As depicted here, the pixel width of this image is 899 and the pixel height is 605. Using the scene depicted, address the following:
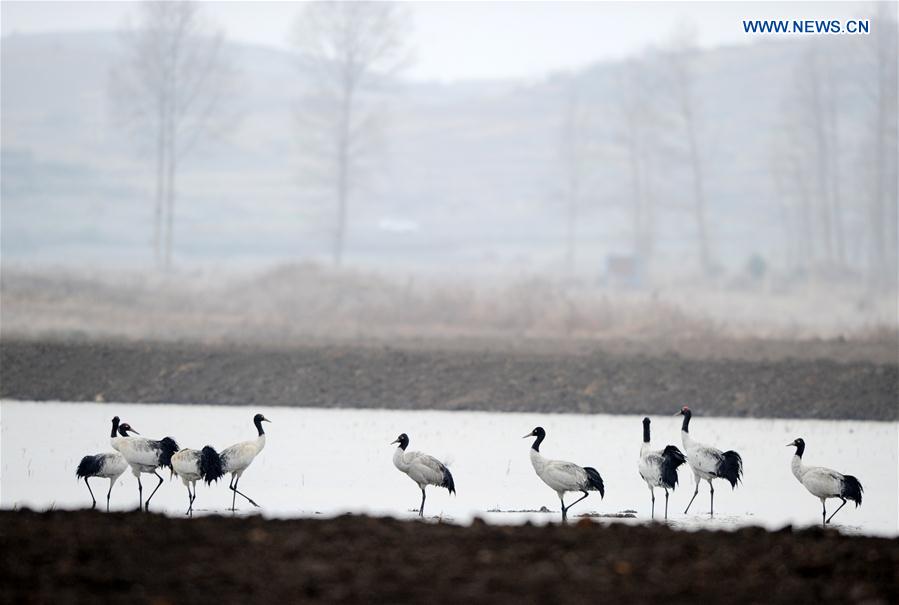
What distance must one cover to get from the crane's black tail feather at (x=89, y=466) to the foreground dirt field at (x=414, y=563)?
2525 millimetres

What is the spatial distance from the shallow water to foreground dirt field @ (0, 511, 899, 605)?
2.75 meters

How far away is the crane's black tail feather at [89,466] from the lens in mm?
15281

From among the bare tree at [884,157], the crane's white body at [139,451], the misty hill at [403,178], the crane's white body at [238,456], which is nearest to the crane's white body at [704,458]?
the crane's white body at [238,456]

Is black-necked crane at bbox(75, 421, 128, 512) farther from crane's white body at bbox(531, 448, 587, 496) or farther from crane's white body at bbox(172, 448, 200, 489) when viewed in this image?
crane's white body at bbox(531, 448, 587, 496)

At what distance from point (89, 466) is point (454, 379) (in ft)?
47.7

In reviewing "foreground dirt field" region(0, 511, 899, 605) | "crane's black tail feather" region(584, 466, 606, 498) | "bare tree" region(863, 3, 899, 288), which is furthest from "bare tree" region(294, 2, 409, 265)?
"foreground dirt field" region(0, 511, 899, 605)

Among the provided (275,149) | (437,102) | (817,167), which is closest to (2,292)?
(817,167)

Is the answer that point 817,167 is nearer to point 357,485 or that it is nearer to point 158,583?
point 357,485

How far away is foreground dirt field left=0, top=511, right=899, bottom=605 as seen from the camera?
9594mm

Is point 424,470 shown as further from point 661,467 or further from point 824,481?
point 824,481

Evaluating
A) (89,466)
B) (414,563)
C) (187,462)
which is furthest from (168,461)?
(414,563)

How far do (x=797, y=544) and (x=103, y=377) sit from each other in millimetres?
19655

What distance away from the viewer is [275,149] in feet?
424

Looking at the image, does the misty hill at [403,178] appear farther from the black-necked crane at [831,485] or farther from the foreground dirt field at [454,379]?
the black-necked crane at [831,485]
